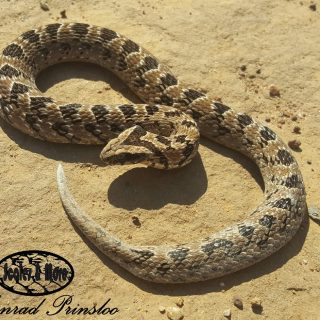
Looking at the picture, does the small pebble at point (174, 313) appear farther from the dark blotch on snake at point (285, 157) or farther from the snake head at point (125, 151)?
the dark blotch on snake at point (285, 157)

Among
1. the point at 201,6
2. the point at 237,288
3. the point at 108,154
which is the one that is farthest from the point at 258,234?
the point at 201,6

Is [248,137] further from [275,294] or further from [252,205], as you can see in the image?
[275,294]

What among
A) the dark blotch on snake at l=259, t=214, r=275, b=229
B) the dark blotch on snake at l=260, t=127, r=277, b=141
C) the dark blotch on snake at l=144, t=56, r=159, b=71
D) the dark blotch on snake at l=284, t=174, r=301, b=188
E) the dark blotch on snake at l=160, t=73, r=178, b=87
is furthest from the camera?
the dark blotch on snake at l=144, t=56, r=159, b=71

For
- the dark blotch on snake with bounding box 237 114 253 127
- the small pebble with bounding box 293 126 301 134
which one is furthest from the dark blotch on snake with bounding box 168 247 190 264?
the small pebble with bounding box 293 126 301 134

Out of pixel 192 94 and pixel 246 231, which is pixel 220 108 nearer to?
pixel 192 94

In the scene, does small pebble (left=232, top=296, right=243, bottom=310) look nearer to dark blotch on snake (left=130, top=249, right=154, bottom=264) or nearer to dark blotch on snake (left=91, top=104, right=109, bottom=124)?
dark blotch on snake (left=130, top=249, right=154, bottom=264)

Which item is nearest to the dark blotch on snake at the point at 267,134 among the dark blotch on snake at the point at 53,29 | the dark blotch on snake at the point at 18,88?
the dark blotch on snake at the point at 18,88
